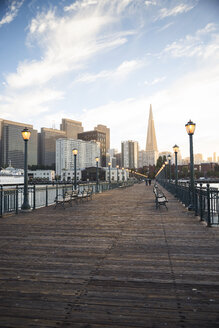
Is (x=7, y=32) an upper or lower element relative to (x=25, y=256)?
upper

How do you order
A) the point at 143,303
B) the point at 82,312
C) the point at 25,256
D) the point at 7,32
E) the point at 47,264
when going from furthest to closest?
the point at 7,32, the point at 25,256, the point at 47,264, the point at 143,303, the point at 82,312

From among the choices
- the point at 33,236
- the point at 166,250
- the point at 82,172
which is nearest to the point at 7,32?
the point at 33,236

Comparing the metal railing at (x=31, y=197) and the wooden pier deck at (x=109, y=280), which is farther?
the metal railing at (x=31, y=197)

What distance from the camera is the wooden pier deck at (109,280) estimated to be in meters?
2.35

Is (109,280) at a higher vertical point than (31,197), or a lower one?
lower

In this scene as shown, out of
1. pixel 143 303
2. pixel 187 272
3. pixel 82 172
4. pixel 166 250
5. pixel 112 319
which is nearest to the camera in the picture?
pixel 112 319

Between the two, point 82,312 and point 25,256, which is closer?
point 82,312

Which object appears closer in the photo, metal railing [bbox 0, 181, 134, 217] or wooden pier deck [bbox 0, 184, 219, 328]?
wooden pier deck [bbox 0, 184, 219, 328]

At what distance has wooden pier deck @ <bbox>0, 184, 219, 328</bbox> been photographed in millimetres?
2354

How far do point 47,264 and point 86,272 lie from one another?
91cm

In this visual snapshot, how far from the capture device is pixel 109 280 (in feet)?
10.8

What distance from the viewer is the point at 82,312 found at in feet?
8.07

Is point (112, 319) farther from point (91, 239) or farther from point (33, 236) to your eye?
point (33, 236)

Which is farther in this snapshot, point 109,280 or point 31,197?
point 31,197
